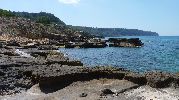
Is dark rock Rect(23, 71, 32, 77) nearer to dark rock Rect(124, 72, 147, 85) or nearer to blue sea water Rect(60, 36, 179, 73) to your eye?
dark rock Rect(124, 72, 147, 85)

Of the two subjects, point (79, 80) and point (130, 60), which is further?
point (130, 60)

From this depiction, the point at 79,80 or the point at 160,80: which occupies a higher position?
the point at 160,80

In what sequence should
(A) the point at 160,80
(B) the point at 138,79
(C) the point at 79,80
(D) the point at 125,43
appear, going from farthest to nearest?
(D) the point at 125,43, (C) the point at 79,80, (B) the point at 138,79, (A) the point at 160,80

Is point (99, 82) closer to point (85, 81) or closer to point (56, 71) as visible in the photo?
point (85, 81)

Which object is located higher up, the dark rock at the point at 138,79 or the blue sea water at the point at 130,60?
the dark rock at the point at 138,79

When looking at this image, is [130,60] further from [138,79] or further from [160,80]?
[160,80]

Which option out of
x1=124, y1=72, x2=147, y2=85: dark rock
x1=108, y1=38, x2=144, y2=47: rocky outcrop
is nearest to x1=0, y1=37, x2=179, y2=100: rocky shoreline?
x1=124, y1=72, x2=147, y2=85: dark rock

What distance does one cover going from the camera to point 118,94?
1471cm

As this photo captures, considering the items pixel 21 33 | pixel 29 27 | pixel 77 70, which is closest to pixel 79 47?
pixel 21 33

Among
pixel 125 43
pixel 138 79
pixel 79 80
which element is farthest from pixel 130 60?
pixel 125 43

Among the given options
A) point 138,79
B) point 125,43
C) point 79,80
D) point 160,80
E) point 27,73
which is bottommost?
point 125,43

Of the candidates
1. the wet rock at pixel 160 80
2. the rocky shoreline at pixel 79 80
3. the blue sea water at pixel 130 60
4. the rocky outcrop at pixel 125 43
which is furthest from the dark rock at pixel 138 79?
the rocky outcrop at pixel 125 43

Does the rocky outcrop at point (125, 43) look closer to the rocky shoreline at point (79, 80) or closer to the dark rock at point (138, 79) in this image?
the rocky shoreline at point (79, 80)

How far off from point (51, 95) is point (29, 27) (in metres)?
84.9
